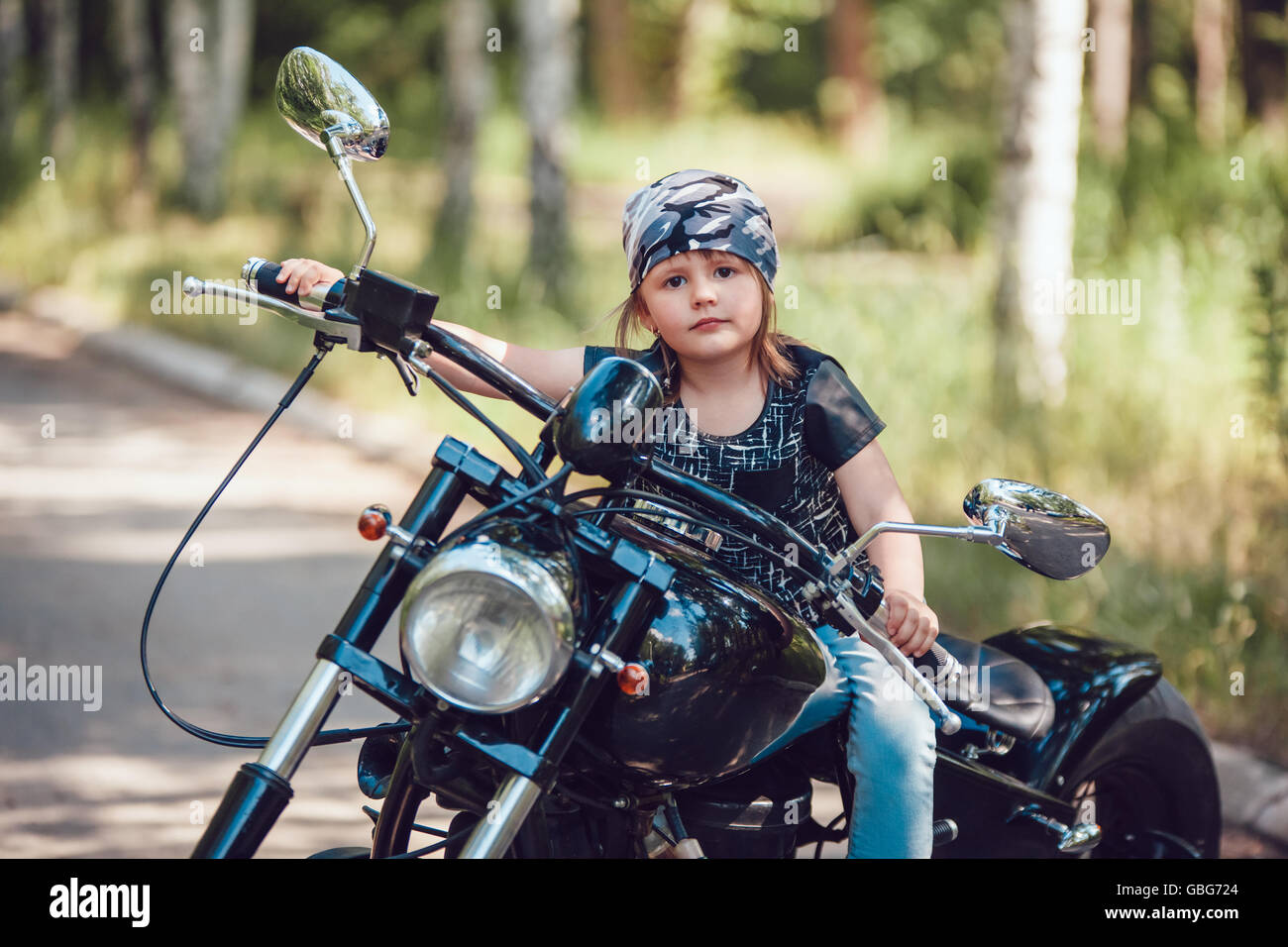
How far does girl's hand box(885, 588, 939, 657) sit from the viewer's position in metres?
2.23

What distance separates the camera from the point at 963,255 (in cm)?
1145

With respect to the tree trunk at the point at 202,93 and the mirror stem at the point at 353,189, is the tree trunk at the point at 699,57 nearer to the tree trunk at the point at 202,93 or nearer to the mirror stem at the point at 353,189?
the tree trunk at the point at 202,93

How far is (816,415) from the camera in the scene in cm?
266

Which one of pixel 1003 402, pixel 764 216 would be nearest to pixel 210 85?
pixel 1003 402

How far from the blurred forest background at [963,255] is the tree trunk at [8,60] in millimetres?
97

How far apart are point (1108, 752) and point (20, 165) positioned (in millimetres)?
15204

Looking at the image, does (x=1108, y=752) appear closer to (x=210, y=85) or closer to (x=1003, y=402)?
(x=1003, y=402)

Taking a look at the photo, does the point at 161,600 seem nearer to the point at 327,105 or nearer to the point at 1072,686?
the point at 1072,686

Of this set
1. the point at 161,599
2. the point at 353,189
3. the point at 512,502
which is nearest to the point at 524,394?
the point at 512,502

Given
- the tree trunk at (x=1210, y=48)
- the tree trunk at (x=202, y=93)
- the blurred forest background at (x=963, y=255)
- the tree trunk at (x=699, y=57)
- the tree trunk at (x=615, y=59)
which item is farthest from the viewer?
the tree trunk at (x=699, y=57)

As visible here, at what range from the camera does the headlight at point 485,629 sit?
1.75 m

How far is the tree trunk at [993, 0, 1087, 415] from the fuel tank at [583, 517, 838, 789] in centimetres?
481

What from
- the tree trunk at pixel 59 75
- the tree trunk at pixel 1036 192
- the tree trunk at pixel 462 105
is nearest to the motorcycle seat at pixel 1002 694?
the tree trunk at pixel 1036 192
